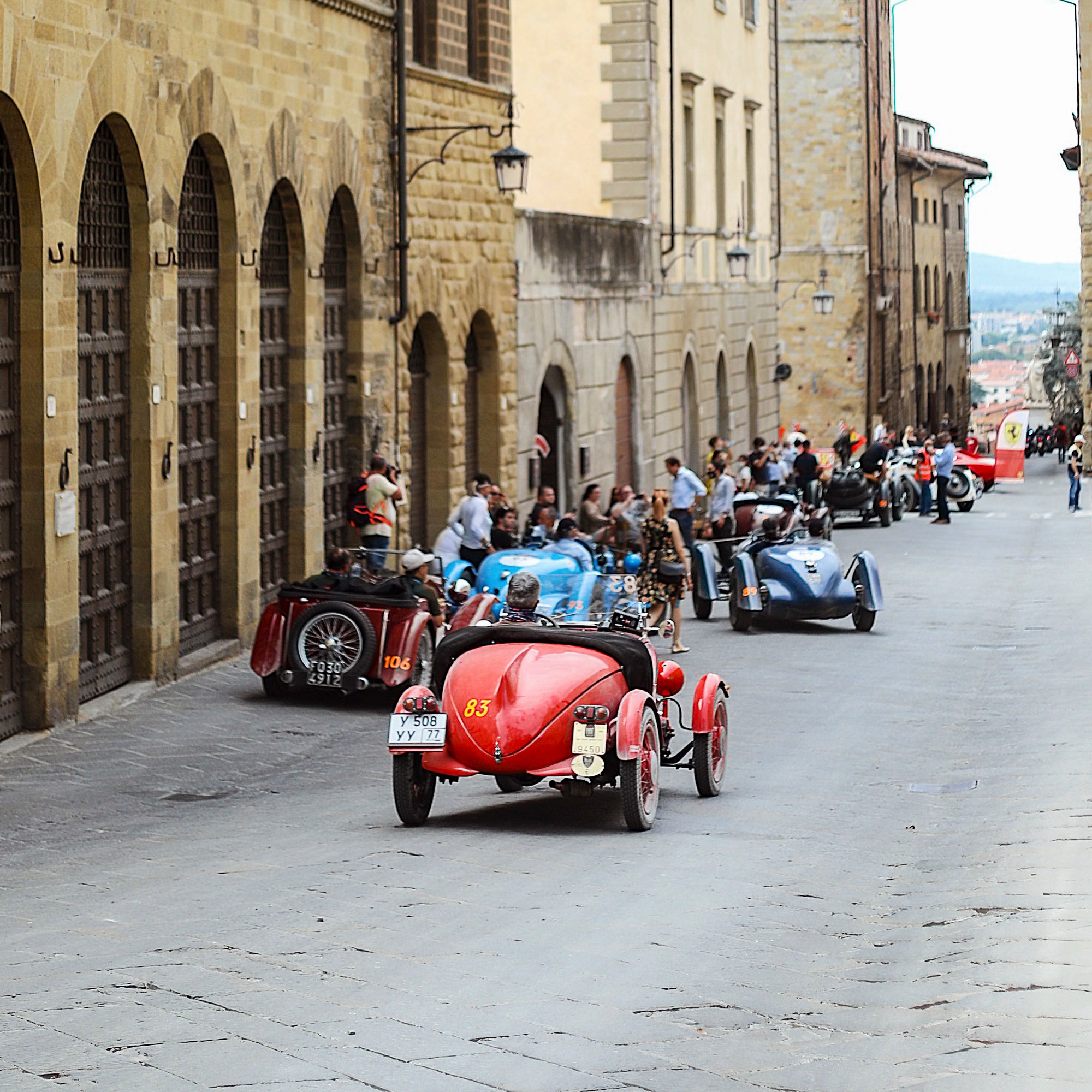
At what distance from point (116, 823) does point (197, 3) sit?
311 inches

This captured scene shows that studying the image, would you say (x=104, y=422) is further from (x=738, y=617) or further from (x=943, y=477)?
(x=943, y=477)

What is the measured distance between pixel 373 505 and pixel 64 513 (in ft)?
21.4

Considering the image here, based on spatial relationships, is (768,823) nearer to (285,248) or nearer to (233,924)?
(233,924)

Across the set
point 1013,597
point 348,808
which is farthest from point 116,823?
point 1013,597

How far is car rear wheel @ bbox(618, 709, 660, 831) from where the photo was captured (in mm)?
9977

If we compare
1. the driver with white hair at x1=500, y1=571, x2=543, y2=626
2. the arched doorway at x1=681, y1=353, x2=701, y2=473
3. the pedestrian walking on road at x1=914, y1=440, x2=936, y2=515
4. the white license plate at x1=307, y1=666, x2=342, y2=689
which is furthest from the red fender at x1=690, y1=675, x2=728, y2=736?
the pedestrian walking on road at x1=914, y1=440, x2=936, y2=515

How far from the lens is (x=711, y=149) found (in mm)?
36969

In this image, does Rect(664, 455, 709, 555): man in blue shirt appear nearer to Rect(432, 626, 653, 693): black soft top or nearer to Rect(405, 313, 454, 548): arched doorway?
Rect(405, 313, 454, 548): arched doorway

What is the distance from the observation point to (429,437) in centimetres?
2345

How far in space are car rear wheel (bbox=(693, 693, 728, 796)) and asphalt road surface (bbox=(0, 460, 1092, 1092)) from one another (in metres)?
0.13

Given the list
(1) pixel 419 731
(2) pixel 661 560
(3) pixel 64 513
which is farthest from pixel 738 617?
(1) pixel 419 731

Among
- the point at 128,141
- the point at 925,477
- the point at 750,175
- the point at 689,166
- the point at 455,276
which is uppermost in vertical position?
the point at 750,175

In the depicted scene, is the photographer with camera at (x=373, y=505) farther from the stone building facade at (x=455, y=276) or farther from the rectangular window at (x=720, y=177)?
the rectangular window at (x=720, y=177)

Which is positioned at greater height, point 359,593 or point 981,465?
point 981,465
